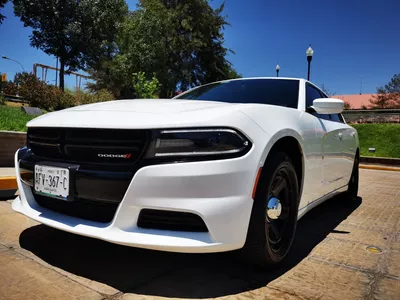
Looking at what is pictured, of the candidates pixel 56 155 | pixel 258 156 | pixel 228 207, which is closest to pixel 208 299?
pixel 228 207

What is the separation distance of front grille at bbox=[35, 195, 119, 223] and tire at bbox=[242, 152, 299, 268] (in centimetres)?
77

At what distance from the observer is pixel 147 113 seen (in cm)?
191

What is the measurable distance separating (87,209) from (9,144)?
487 cm

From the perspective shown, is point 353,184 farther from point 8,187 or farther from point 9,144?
point 9,144

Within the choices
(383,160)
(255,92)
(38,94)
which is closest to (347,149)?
(255,92)

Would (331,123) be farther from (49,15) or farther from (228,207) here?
(49,15)

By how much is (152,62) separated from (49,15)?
8.68 metres

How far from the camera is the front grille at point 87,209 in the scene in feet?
6.11

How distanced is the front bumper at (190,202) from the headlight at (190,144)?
0.20 feet

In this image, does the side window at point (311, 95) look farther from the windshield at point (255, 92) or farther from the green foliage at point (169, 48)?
the green foliage at point (169, 48)

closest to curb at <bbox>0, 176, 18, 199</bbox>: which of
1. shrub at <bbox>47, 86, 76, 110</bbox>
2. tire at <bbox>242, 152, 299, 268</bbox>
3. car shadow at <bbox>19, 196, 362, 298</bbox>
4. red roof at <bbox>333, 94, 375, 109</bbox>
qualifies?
car shadow at <bbox>19, 196, 362, 298</bbox>

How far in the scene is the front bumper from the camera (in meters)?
1.68

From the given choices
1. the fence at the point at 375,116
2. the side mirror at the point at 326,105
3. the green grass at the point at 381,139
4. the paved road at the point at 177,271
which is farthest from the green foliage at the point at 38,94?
the fence at the point at 375,116

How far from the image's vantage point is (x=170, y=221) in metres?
1.75
